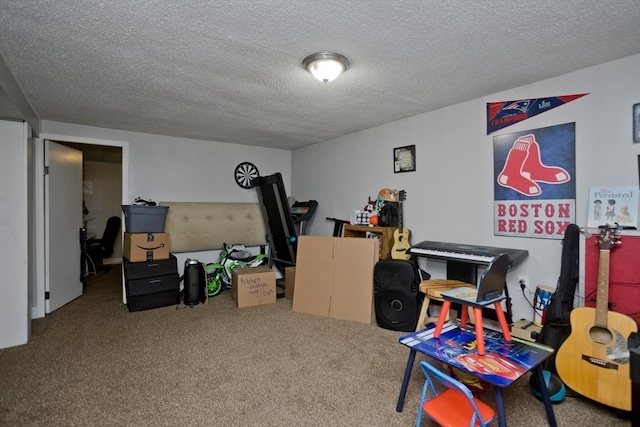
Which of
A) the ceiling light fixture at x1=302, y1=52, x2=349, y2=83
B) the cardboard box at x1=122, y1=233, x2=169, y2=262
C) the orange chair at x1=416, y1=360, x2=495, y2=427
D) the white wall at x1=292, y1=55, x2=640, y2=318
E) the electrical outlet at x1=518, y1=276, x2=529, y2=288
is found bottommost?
the orange chair at x1=416, y1=360, x2=495, y2=427

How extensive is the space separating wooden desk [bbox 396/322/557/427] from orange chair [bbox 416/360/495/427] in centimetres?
9

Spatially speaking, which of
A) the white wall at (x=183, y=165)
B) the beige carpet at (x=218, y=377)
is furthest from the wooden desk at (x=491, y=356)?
the white wall at (x=183, y=165)

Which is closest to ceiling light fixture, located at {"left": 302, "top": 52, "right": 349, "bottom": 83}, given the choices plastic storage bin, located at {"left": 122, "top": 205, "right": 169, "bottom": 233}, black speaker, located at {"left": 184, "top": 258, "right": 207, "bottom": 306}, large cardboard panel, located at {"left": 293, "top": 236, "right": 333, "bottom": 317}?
large cardboard panel, located at {"left": 293, "top": 236, "right": 333, "bottom": 317}

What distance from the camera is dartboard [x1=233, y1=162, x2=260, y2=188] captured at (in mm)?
4859

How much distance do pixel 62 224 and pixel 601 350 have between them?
5.15 metres

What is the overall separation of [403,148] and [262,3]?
7.79ft

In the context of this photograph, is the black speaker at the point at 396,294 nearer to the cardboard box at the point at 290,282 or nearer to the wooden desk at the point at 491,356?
the wooden desk at the point at 491,356

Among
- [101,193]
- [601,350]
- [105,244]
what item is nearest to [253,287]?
[601,350]

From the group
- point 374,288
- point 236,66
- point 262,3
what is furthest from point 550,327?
point 236,66

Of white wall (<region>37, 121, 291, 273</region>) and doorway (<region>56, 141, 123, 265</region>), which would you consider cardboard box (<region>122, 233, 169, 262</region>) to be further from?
doorway (<region>56, 141, 123, 265</region>)

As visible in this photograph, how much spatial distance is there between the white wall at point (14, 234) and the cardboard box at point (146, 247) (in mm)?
977

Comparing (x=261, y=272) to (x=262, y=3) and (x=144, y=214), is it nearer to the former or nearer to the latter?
(x=144, y=214)

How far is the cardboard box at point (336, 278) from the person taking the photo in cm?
321

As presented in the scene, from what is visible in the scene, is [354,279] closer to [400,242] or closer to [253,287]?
[400,242]
